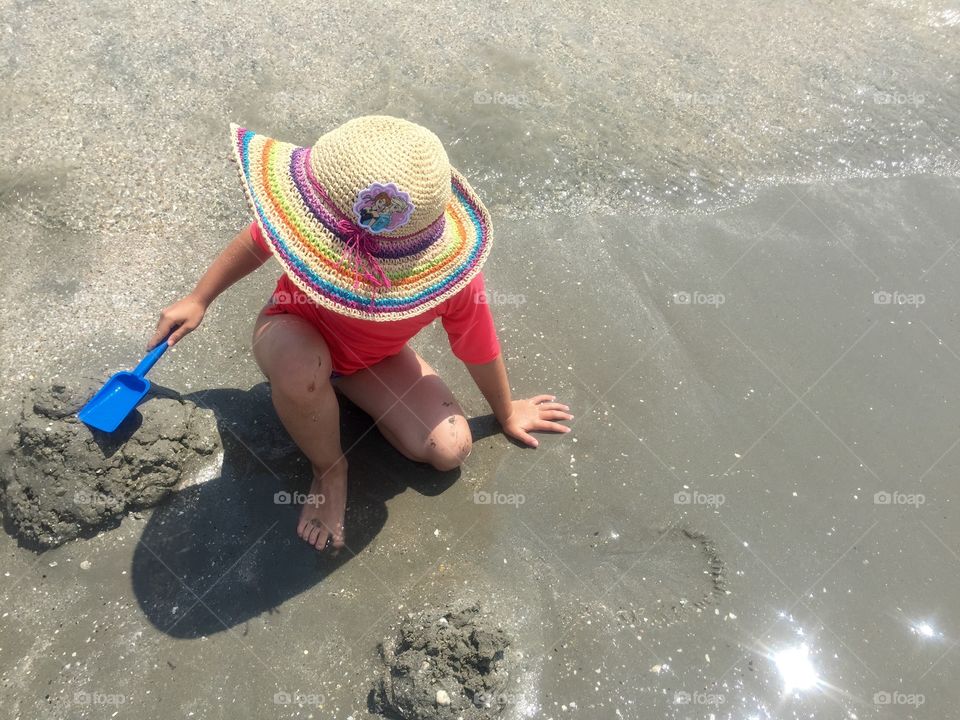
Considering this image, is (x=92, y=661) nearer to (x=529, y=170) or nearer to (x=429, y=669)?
(x=429, y=669)

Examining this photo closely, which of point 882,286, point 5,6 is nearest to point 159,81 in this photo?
point 5,6

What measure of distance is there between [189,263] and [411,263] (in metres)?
1.38

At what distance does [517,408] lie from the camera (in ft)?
Answer: 7.27

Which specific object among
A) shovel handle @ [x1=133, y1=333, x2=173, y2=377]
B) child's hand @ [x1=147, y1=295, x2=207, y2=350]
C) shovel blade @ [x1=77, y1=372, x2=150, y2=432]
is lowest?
shovel blade @ [x1=77, y1=372, x2=150, y2=432]

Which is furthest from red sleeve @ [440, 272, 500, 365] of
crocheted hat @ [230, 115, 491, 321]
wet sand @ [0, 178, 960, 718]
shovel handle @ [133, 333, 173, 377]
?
shovel handle @ [133, 333, 173, 377]

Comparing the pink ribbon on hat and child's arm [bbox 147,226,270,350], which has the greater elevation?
the pink ribbon on hat

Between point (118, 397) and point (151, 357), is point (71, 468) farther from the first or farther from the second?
point (151, 357)

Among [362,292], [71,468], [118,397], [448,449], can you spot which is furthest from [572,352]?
[71,468]

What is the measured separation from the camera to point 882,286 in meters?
2.65

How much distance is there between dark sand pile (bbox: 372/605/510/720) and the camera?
161cm

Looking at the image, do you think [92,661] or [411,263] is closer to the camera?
[411,263]

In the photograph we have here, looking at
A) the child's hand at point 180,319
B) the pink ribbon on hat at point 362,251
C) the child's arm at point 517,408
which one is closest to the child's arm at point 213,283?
the child's hand at point 180,319

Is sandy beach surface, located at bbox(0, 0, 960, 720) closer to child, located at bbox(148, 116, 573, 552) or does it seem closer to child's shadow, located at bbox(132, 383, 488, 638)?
child's shadow, located at bbox(132, 383, 488, 638)

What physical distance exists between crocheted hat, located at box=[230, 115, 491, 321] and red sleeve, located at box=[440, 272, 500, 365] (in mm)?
168
